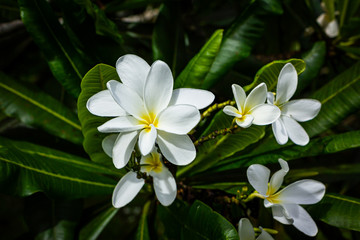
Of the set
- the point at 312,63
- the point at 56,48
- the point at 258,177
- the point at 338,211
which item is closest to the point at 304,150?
the point at 338,211

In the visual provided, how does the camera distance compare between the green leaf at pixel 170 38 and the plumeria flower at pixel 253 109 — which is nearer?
the plumeria flower at pixel 253 109

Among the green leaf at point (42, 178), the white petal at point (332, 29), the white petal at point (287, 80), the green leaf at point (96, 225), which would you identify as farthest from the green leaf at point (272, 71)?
the white petal at point (332, 29)

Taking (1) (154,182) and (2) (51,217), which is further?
(2) (51,217)

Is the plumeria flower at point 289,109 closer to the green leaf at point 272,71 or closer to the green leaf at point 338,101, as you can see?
the green leaf at point 272,71

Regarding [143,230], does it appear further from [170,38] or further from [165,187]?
[170,38]

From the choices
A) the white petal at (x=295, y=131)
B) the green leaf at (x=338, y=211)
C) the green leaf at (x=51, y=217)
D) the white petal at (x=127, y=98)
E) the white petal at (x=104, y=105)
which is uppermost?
the white petal at (x=127, y=98)

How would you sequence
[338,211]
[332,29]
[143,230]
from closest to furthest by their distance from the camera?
[338,211] < [143,230] < [332,29]

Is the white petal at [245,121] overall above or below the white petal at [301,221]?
above

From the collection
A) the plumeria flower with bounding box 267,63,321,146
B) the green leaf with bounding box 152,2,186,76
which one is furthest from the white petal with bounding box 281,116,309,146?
the green leaf with bounding box 152,2,186,76
